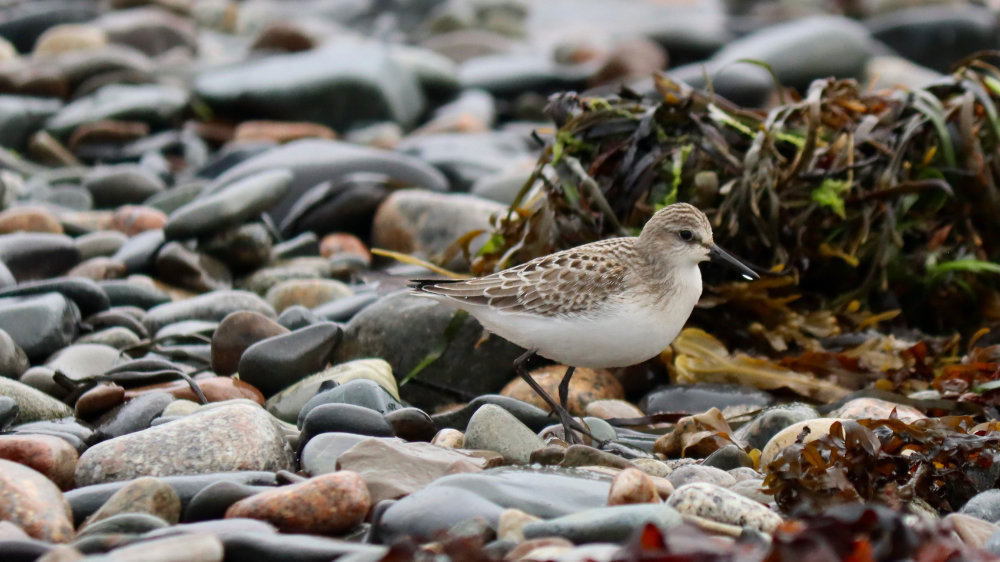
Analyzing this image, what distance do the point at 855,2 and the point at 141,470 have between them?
720 inches

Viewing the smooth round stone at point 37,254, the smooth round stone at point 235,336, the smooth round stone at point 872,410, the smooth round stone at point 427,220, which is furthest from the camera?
the smooth round stone at point 427,220

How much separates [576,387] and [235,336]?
5.49ft

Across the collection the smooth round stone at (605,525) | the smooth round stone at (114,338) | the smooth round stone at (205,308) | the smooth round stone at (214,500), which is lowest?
the smooth round stone at (205,308)

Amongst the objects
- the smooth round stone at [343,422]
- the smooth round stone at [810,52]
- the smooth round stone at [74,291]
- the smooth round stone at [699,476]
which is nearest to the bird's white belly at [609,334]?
the smooth round stone at [699,476]

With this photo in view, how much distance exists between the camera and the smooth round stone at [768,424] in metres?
4.50

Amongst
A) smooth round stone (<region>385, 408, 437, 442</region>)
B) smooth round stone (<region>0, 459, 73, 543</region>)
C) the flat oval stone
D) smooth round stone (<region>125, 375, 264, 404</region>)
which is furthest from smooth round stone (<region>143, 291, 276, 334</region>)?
smooth round stone (<region>0, 459, 73, 543</region>)

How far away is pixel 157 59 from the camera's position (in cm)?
1438

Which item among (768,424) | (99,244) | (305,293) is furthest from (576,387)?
(99,244)

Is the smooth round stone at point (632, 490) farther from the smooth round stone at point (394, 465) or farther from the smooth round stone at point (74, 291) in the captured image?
the smooth round stone at point (74, 291)

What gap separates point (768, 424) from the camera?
14.9ft

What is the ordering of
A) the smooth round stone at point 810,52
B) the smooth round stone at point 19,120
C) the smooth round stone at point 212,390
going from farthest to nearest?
the smooth round stone at point 810,52 < the smooth round stone at point 19,120 < the smooth round stone at point 212,390

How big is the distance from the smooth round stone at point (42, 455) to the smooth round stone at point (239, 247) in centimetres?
313

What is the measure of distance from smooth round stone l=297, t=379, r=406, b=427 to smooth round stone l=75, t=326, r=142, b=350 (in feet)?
4.66

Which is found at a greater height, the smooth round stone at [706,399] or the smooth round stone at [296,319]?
the smooth round stone at [296,319]
